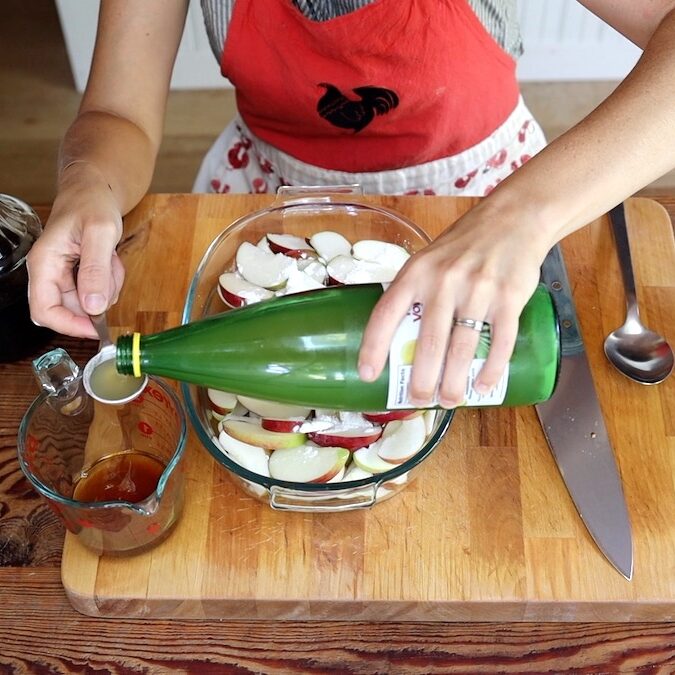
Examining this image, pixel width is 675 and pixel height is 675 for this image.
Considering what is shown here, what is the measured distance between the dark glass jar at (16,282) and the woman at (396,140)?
0.06 meters

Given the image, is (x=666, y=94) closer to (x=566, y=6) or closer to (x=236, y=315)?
(x=236, y=315)

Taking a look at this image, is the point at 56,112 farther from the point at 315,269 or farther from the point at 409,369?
the point at 409,369

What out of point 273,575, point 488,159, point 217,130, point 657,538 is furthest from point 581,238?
point 217,130

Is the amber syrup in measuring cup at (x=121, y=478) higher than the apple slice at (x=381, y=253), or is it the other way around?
the apple slice at (x=381, y=253)

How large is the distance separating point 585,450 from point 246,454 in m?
0.33

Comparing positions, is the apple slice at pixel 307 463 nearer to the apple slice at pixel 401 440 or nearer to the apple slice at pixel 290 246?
the apple slice at pixel 401 440

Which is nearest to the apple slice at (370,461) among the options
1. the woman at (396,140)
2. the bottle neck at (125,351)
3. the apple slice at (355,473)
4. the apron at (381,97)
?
the apple slice at (355,473)

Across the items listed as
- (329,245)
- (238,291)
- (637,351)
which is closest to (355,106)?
(329,245)

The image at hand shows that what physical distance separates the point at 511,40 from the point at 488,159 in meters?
0.15


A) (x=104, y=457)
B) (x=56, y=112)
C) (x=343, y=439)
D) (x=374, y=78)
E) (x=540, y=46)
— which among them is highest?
(x=374, y=78)

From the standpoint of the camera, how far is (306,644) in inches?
30.9

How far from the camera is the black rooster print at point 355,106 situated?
1.05 metres

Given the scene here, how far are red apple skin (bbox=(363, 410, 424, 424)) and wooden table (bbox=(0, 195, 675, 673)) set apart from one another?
0.63ft

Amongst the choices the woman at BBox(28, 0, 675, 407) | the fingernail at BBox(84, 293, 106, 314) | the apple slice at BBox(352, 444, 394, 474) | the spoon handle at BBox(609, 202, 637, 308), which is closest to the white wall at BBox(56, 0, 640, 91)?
the woman at BBox(28, 0, 675, 407)
